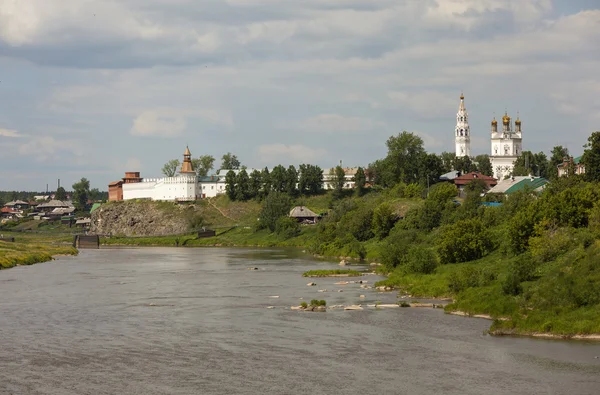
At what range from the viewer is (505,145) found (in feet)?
512

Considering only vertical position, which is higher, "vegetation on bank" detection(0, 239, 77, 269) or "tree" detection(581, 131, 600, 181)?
"tree" detection(581, 131, 600, 181)

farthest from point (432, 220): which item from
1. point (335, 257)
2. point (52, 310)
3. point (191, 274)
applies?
point (52, 310)

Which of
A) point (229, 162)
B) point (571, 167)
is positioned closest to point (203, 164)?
point (229, 162)

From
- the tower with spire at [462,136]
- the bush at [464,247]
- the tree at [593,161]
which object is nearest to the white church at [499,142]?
the tower with spire at [462,136]

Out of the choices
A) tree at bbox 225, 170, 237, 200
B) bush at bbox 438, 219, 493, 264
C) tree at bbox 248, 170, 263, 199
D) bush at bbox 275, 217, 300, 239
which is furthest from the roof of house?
bush at bbox 438, 219, 493, 264

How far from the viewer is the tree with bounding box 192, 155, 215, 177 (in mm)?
190525

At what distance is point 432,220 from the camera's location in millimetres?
85000

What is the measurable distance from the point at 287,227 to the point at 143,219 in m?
49.6

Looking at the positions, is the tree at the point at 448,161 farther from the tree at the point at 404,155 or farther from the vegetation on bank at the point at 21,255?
the vegetation on bank at the point at 21,255

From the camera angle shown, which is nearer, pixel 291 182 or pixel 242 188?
pixel 291 182

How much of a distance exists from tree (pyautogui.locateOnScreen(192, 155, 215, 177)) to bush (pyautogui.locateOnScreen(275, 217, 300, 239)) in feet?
241

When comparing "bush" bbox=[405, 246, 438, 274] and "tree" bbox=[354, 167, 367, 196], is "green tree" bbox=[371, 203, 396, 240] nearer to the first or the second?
"bush" bbox=[405, 246, 438, 274]

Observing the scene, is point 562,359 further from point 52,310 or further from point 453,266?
point 52,310

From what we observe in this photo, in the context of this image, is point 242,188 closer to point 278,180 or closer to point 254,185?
point 254,185
